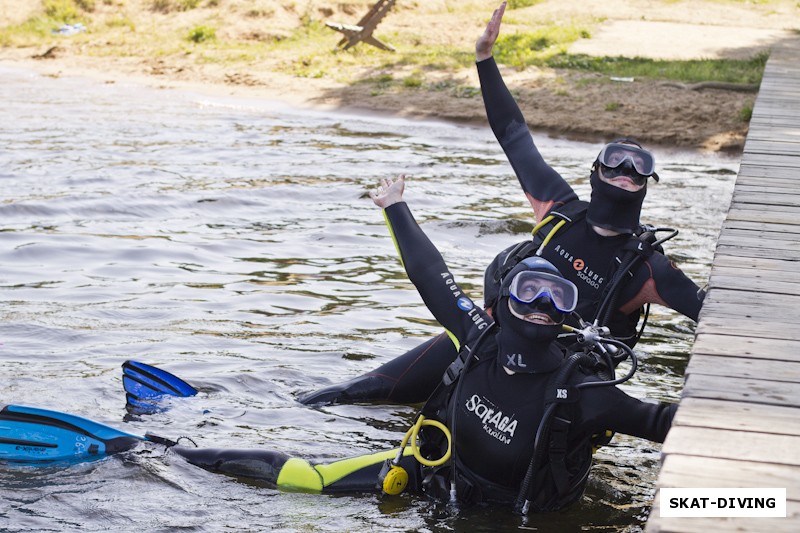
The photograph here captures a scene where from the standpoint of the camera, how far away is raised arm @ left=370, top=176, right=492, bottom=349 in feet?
16.7

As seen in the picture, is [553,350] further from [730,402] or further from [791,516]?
[791,516]

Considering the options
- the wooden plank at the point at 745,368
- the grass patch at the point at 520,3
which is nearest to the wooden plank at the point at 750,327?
the wooden plank at the point at 745,368

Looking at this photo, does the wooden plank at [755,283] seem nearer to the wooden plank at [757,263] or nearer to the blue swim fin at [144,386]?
the wooden plank at [757,263]

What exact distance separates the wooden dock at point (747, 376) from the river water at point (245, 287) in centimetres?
125

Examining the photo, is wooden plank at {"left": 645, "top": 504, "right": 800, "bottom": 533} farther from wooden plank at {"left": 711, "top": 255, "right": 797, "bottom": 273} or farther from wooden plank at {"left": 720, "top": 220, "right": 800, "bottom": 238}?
wooden plank at {"left": 720, "top": 220, "right": 800, "bottom": 238}

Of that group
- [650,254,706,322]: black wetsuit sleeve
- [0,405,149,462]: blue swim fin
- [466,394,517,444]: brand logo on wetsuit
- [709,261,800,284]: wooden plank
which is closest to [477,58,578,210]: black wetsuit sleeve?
[650,254,706,322]: black wetsuit sleeve

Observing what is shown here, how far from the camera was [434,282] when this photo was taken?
5199 millimetres

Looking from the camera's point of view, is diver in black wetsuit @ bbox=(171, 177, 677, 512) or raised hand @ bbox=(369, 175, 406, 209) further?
raised hand @ bbox=(369, 175, 406, 209)

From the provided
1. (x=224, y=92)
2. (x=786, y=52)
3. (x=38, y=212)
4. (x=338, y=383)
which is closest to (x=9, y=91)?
(x=224, y=92)

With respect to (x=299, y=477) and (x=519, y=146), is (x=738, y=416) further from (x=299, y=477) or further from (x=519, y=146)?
(x=519, y=146)

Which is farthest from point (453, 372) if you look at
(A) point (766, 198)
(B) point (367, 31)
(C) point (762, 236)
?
(B) point (367, 31)

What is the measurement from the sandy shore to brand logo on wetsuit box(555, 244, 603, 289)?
35.9ft

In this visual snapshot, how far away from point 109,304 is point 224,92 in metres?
12.2

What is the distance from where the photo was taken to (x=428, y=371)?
636cm
